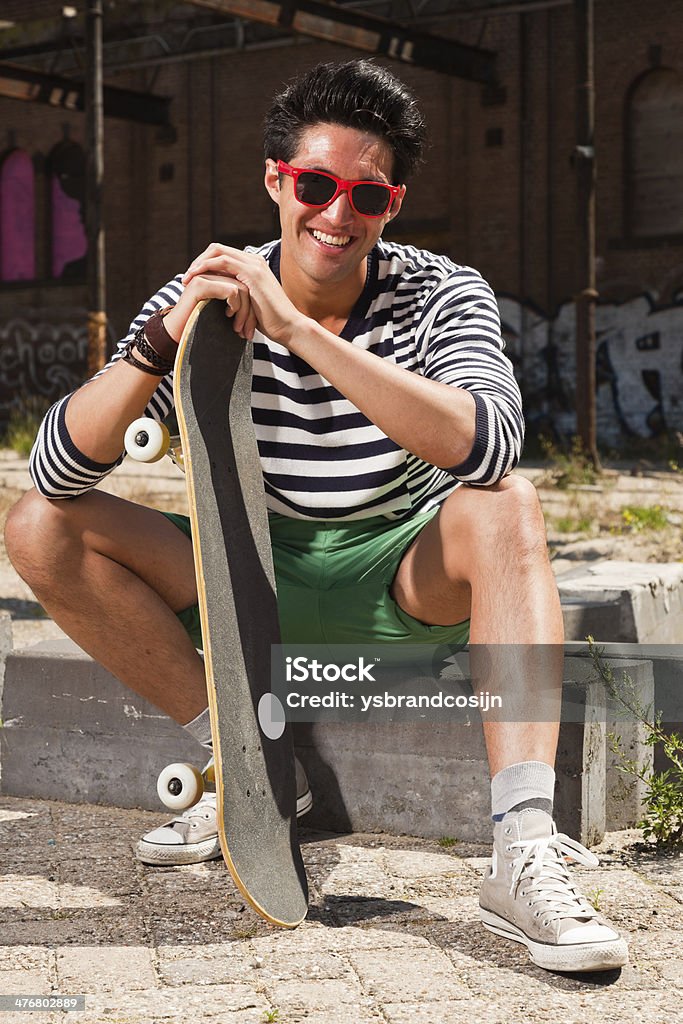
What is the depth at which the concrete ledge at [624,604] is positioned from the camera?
4.07 metres

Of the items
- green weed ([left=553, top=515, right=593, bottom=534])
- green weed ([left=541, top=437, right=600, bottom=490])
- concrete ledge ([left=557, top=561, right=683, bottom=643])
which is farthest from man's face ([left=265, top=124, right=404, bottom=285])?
green weed ([left=541, top=437, right=600, bottom=490])

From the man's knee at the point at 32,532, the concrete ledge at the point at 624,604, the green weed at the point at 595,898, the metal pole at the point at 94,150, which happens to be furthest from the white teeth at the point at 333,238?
the metal pole at the point at 94,150

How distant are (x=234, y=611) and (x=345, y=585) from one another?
411 millimetres

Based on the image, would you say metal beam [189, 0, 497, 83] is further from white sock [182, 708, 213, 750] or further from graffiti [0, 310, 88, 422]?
white sock [182, 708, 213, 750]

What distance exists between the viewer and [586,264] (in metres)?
11.8

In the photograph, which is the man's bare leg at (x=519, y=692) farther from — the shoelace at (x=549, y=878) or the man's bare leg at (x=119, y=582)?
the man's bare leg at (x=119, y=582)

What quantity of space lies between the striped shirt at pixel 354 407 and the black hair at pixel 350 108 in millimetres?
254

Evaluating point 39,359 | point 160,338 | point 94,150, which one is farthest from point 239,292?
point 39,359

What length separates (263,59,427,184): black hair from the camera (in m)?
2.70

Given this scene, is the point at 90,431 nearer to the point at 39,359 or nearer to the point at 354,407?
the point at 354,407

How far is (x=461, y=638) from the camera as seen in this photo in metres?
2.87

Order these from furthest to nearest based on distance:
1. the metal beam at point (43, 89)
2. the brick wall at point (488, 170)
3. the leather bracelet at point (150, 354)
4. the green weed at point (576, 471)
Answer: the brick wall at point (488, 170)
the metal beam at point (43, 89)
the green weed at point (576, 471)
the leather bracelet at point (150, 354)

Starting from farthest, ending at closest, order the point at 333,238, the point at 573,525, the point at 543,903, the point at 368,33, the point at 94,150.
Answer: the point at 368,33, the point at 94,150, the point at 573,525, the point at 333,238, the point at 543,903

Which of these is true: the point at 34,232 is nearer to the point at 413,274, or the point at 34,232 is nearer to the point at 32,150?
the point at 32,150
